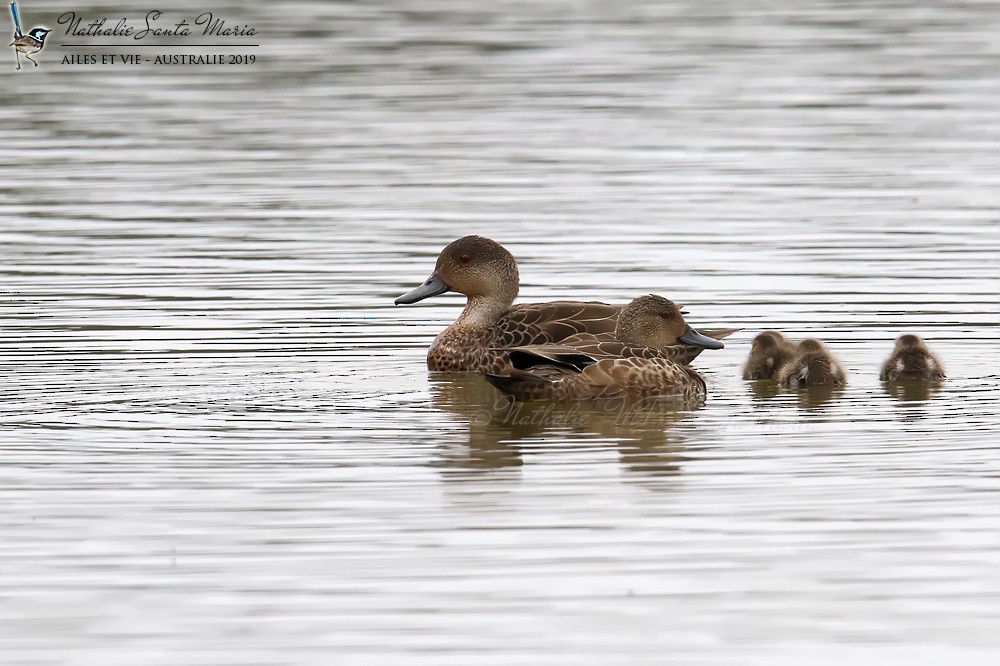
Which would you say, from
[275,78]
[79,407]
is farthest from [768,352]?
[275,78]

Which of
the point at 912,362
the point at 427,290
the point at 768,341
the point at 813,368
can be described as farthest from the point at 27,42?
the point at 912,362

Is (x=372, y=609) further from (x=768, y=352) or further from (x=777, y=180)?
(x=777, y=180)

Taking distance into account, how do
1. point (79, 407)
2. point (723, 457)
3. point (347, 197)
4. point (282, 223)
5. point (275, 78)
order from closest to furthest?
1. point (723, 457)
2. point (79, 407)
3. point (282, 223)
4. point (347, 197)
5. point (275, 78)

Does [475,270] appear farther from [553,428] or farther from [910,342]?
[910,342]

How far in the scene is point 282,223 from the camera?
16469 mm

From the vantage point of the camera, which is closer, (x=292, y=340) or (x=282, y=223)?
(x=292, y=340)

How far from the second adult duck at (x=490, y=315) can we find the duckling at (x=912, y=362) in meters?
0.95

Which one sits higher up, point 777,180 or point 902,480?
point 777,180

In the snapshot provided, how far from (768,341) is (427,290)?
2.43m

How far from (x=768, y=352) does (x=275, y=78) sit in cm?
1547

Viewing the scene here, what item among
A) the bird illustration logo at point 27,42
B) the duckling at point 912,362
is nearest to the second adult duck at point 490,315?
the duckling at point 912,362

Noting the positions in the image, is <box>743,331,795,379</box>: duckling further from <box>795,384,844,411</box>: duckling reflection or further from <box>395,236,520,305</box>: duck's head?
<box>395,236,520,305</box>: duck's head

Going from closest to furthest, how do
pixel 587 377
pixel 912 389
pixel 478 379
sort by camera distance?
pixel 587 377, pixel 912 389, pixel 478 379

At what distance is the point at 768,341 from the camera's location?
11.0 meters
